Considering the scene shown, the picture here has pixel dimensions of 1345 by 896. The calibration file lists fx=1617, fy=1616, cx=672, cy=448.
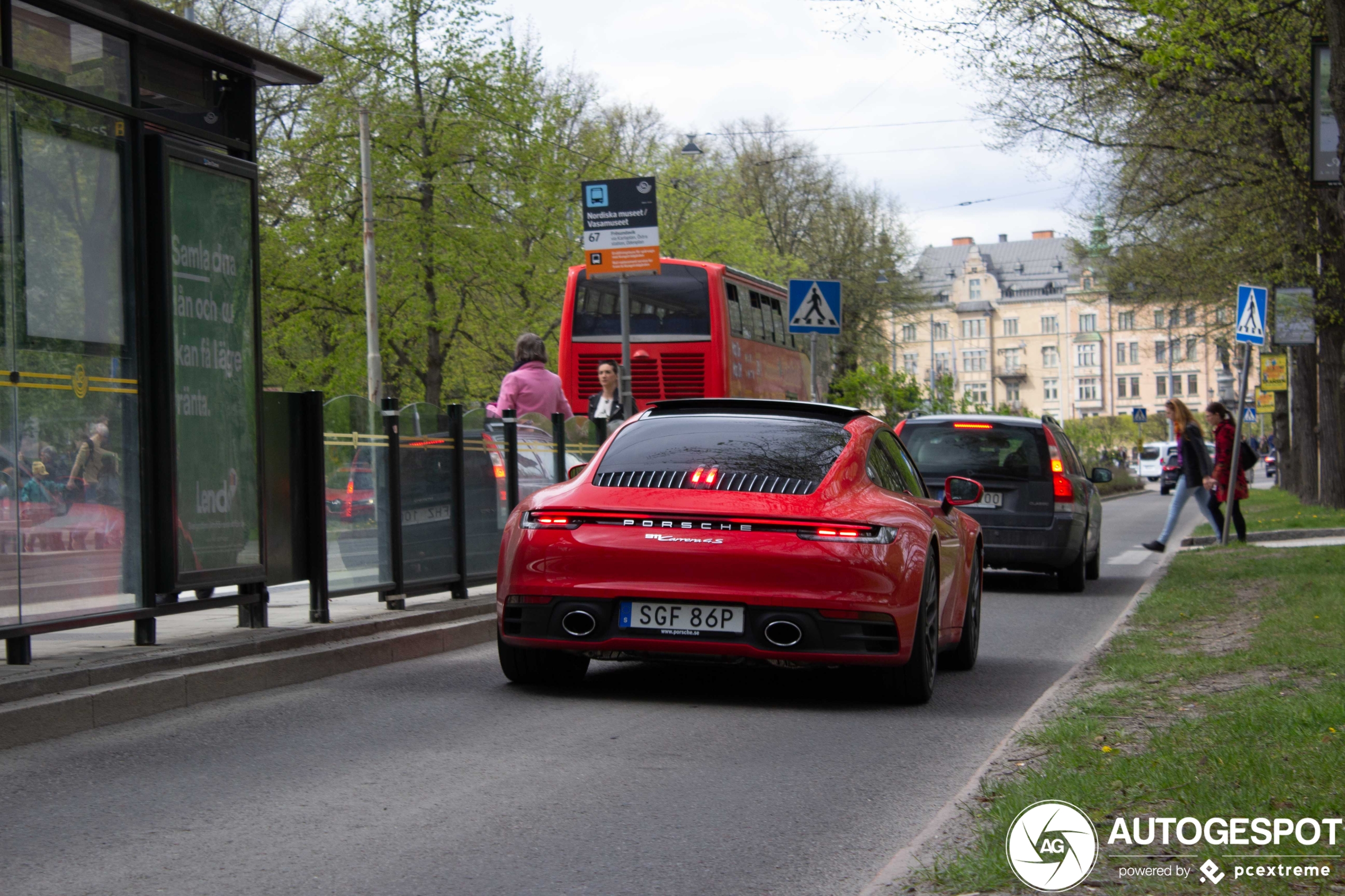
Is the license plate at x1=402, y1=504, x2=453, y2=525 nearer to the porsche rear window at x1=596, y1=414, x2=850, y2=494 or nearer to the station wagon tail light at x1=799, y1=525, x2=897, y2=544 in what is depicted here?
the porsche rear window at x1=596, y1=414, x2=850, y2=494

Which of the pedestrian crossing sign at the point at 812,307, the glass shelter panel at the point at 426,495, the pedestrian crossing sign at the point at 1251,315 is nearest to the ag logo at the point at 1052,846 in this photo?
the glass shelter panel at the point at 426,495

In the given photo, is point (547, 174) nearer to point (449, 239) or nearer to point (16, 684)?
point (449, 239)

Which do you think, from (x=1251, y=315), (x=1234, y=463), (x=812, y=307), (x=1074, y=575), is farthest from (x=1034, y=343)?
(x=1074, y=575)

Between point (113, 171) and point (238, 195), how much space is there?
1089 mm

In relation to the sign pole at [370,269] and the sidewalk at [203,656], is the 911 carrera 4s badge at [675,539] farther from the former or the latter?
the sign pole at [370,269]

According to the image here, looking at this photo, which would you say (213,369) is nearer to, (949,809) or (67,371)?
(67,371)

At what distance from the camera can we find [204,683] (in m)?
7.82

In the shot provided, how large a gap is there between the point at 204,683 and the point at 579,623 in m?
→ 1.85

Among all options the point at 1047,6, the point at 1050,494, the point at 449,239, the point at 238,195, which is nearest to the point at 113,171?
the point at 238,195

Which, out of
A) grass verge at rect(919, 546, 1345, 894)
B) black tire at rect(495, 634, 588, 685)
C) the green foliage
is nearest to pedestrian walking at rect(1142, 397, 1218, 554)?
grass verge at rect(919, 546, 1345, 894)

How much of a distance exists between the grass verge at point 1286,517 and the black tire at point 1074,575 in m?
7.18

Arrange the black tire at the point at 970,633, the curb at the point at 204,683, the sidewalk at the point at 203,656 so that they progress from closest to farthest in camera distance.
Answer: the curb at the point at 204,683, the sidewalk at the point at 203,656, the black tire at the point at 970,633

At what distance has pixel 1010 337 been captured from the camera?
152750 mm

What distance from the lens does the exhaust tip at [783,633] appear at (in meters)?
7.46
